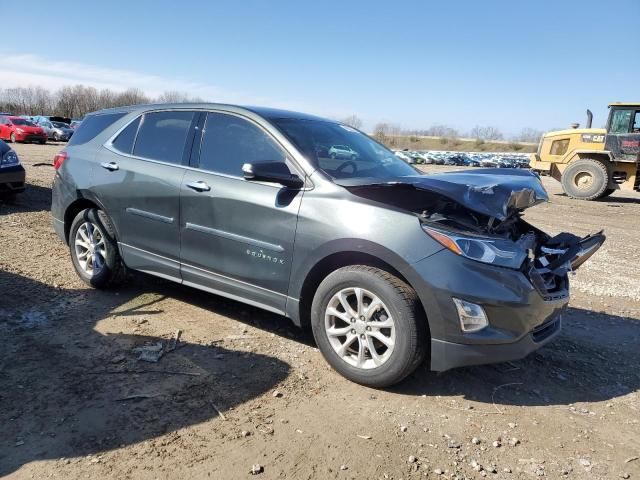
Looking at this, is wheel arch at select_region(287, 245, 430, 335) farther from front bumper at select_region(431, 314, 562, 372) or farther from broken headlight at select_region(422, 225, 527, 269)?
broken headlight at select_region(422, 225, 527, 269)

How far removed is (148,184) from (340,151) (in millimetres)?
1630

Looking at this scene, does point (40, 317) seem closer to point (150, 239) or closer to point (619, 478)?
point (150, 239)

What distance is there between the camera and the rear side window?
4895 millimetres

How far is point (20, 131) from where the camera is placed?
3075cm

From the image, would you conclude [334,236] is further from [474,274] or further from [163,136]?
[163,136]

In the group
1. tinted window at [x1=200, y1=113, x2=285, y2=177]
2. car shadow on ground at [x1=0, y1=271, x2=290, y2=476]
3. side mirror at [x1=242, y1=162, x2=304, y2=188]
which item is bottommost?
car shadow on ground at [x1=0, y1=271, x2=290, y2=476]

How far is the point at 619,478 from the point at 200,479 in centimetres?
207

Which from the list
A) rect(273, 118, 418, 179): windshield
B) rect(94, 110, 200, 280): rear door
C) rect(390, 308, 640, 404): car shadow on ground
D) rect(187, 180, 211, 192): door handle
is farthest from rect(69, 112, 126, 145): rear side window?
rect(390, 308, 640, 404): car shadow on ground

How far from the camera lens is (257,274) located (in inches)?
145

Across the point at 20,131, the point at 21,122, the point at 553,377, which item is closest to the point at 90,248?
the point at 553,377

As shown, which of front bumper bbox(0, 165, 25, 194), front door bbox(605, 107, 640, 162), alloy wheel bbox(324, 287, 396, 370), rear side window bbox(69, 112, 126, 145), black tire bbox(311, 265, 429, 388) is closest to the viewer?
black tire bbox(311, 265, 429, 388)

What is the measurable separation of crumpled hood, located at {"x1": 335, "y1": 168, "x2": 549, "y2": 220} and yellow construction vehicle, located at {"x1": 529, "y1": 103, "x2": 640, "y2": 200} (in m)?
14.3

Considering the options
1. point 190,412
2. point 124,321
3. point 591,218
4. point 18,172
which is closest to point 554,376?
point 190,412

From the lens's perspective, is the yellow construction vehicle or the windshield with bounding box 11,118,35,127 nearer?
the yellow construction vehicle
